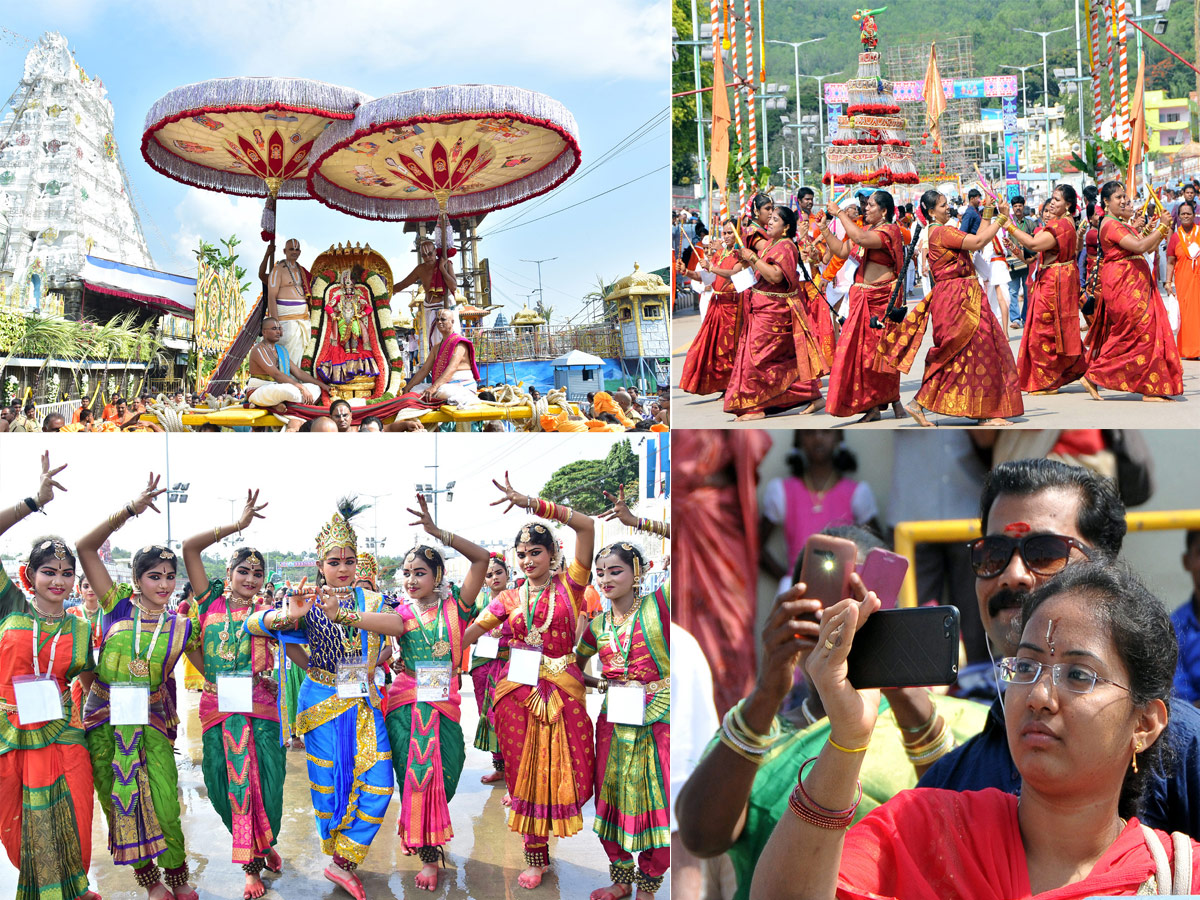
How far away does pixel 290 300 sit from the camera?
4867 mm

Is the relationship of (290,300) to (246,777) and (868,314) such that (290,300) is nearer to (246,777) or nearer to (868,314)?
(246,777)

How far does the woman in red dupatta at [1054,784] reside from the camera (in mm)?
2562

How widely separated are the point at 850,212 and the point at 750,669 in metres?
2.79

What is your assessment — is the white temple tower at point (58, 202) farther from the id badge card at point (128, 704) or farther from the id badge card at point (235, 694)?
the id badge card at point (235, 694)

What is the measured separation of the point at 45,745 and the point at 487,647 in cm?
173

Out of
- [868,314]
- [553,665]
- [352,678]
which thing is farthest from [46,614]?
[868,314]

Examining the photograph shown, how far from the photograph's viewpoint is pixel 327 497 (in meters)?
4.39

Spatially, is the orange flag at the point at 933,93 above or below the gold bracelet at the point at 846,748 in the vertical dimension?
above

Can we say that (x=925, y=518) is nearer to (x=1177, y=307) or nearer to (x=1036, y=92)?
(x=1036, y=92)

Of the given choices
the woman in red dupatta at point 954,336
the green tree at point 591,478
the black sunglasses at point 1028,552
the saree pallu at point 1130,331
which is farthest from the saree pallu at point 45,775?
the saree pallu at point 1130,331

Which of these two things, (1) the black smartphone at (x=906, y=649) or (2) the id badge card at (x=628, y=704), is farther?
(2) the id badge card at (x=628, y=704)

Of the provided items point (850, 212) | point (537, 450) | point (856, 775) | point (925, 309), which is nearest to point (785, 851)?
point (856, 775)

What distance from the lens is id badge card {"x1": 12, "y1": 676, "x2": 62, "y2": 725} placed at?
3.88 m

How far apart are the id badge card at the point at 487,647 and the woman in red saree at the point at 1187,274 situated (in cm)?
514
